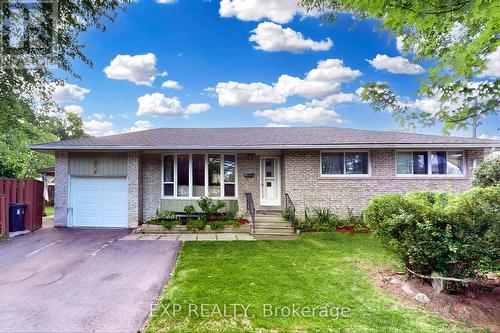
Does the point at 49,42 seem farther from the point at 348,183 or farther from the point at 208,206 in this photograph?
the point at 348,183

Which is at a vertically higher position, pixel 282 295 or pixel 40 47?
pixel 40 47

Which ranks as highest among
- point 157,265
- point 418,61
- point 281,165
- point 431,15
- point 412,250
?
point 418,61

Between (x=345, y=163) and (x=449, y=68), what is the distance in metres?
7.93

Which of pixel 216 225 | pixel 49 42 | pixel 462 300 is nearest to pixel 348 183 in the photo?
pixel 216 225

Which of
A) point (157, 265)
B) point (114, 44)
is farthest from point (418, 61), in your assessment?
point (114, 44)

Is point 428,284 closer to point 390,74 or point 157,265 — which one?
point 157,265

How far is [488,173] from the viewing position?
8.40 meters

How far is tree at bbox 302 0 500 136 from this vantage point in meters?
3.06

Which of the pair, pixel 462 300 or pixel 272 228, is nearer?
pixel 462 300

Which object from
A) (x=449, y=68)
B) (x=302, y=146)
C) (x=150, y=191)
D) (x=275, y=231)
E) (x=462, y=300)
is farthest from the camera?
(x=150, y=191)

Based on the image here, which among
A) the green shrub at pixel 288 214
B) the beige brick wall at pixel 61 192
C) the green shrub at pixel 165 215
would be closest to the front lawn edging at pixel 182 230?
the green shrub at pixel 165 215

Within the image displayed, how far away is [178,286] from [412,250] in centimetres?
434

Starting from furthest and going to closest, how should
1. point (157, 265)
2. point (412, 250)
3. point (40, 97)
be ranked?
point (40, 97)
point (157, 265)
point (412, 250)

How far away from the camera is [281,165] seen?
1177 cm
